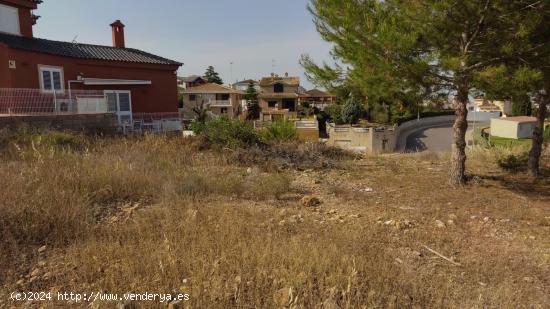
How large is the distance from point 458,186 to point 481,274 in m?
3.96

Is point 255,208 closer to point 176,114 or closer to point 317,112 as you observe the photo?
point 176,114

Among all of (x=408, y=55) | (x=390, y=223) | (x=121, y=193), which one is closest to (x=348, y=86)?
(x=408, y=55)

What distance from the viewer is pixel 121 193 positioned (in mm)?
5195

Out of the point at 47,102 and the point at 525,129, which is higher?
the point at 47,102

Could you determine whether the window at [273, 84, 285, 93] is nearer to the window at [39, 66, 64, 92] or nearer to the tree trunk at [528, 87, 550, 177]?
the window at [39, 66, 64, 92]

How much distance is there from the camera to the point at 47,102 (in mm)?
13180

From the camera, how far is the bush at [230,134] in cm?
1037

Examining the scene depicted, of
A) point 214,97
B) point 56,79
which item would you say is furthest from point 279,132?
point 214,97

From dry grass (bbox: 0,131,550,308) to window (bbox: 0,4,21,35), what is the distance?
509 inches

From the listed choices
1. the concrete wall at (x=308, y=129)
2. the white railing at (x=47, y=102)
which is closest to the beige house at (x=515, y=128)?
the concrete wall at (x=308, y=129)

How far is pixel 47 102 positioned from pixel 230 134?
7.51 meters

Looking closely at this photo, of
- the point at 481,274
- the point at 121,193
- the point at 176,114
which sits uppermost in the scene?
the point at 176,114

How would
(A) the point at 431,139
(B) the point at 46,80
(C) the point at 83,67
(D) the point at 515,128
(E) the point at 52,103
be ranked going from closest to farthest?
(E) the point at 52,103 < (B) the point at 46,80 < (C) the point at 83,67 < (D) the point at 515,128 < (A) the point at 431,139

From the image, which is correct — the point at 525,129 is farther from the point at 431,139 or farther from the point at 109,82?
the point at 109,82
